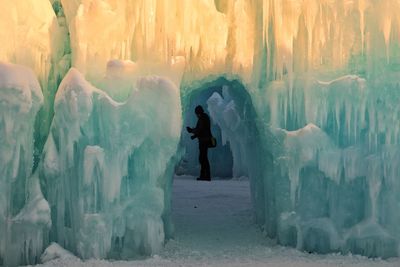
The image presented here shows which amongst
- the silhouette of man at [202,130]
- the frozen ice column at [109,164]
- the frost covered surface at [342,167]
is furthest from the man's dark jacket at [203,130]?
the frozen ice column at [109,164]

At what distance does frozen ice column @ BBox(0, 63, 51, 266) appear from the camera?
227 inches

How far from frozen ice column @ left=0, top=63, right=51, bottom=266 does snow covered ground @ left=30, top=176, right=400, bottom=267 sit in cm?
38

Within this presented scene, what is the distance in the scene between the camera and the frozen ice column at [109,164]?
232 inches

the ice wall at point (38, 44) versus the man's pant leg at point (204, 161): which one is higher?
the ice wall at point (38, 44)

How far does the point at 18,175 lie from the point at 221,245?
100 inches

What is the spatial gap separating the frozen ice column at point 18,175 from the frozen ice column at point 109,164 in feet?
0.65

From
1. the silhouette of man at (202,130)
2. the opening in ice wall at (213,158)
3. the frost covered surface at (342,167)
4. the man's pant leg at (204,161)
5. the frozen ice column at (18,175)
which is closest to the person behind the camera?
the frozen ice column at (18,175)

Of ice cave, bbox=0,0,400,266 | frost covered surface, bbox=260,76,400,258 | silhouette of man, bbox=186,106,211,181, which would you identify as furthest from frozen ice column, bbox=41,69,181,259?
silhouette of man, bbox=186,106,211,181

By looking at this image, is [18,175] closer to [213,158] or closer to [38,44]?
[38,44]

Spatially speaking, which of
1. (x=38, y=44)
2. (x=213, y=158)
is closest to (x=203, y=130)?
(x=213, y=158)

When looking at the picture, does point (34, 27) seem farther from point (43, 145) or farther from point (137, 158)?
point (137, 158)

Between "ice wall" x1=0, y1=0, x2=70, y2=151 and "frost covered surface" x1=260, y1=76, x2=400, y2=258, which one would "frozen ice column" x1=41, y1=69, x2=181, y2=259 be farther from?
"frost covered surface" x1=260, y1=76, x2=400, y2=258

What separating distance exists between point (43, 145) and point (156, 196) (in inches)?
52.3

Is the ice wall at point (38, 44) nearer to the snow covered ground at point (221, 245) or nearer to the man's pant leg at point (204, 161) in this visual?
the snow covered ground at point (221, 245)
